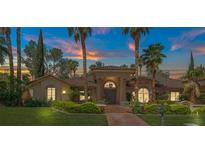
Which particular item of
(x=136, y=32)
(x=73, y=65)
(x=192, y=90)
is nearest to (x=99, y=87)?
(x=73, y=65)

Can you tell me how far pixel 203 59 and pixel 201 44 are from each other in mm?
805

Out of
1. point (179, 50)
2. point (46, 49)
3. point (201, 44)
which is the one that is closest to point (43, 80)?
point (46, 49)

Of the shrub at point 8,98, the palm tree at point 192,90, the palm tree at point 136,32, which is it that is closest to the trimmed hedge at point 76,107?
the shrub at point 8,98

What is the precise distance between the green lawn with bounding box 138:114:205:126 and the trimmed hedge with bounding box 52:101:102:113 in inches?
102

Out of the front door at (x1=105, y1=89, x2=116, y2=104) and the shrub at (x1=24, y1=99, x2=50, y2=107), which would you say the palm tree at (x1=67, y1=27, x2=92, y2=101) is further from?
the shrub at (x1=24, y1=99, x2=50, y2=107)

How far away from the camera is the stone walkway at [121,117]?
634 inches

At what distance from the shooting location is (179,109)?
18031 mm

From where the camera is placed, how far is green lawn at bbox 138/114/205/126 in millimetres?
16281

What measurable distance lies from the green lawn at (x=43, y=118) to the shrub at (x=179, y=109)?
3714 millimetres

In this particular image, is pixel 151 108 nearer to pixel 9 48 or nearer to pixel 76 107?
pixel 76 107

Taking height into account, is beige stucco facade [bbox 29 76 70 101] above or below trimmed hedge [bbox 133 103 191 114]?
above

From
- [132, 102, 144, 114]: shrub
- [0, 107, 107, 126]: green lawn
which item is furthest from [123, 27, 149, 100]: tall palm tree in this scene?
[0, 107, 107, 126]: green lawn
